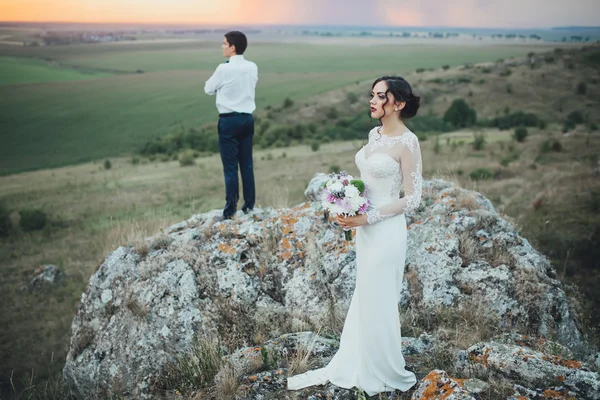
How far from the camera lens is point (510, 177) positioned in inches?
695

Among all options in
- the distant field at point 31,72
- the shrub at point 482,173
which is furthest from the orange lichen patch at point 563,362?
the distant field at point 31,72

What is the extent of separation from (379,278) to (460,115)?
141 feet

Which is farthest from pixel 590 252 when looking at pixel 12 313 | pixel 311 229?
pixel 12 313

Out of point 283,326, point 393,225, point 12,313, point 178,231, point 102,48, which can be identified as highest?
point 102,48

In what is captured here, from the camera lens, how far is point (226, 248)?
22.2ft

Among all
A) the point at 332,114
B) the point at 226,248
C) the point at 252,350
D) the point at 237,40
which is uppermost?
the point at 237,40

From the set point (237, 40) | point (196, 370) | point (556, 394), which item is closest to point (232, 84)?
point (237, 40)

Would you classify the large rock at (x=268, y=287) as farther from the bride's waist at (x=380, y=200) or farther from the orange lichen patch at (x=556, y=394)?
the bride's waist at (x=380, y=200)

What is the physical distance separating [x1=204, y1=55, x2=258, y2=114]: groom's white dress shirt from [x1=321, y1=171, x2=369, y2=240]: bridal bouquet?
12.5 ft

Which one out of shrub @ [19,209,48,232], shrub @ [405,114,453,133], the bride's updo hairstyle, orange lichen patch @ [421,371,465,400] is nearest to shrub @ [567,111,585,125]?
shrub @ [405,114,453,133]

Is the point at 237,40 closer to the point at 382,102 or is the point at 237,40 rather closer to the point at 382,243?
the point at 382,102

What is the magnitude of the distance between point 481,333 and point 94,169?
100 feet

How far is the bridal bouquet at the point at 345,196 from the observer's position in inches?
161

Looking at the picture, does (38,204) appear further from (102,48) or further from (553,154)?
(102,48)
